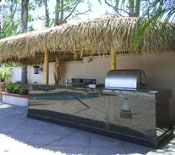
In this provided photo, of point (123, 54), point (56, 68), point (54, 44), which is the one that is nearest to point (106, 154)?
point (54, 44)

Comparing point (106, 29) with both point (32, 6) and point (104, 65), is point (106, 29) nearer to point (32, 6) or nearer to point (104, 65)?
point (104, 65)

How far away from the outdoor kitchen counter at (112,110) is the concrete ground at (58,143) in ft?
0.66

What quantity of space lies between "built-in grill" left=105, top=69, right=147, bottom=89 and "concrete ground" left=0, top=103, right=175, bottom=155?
4.14 feet

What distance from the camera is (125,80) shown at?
12.6 ft

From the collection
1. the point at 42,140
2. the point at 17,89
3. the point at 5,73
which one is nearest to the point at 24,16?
the point at 5,73

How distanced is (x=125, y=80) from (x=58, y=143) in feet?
6.85

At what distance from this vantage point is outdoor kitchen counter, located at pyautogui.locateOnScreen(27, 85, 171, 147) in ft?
10.3

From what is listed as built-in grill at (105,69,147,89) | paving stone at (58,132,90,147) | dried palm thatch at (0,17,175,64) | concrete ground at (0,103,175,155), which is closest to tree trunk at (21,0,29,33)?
dried palm thatch at (0,17,175,64)

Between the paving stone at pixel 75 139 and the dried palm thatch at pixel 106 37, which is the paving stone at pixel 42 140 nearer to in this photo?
the paving stone at pixel 75 139

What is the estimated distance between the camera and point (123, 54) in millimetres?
5766

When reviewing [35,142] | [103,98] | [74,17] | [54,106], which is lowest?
[35,142]

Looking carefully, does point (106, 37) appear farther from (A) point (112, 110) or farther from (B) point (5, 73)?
(B) point (5, 73)

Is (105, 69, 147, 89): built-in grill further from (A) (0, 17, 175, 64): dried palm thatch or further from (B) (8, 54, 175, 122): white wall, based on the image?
(B) (8, 54, 175, 122): white wall

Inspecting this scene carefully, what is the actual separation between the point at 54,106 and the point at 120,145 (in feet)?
7.42
